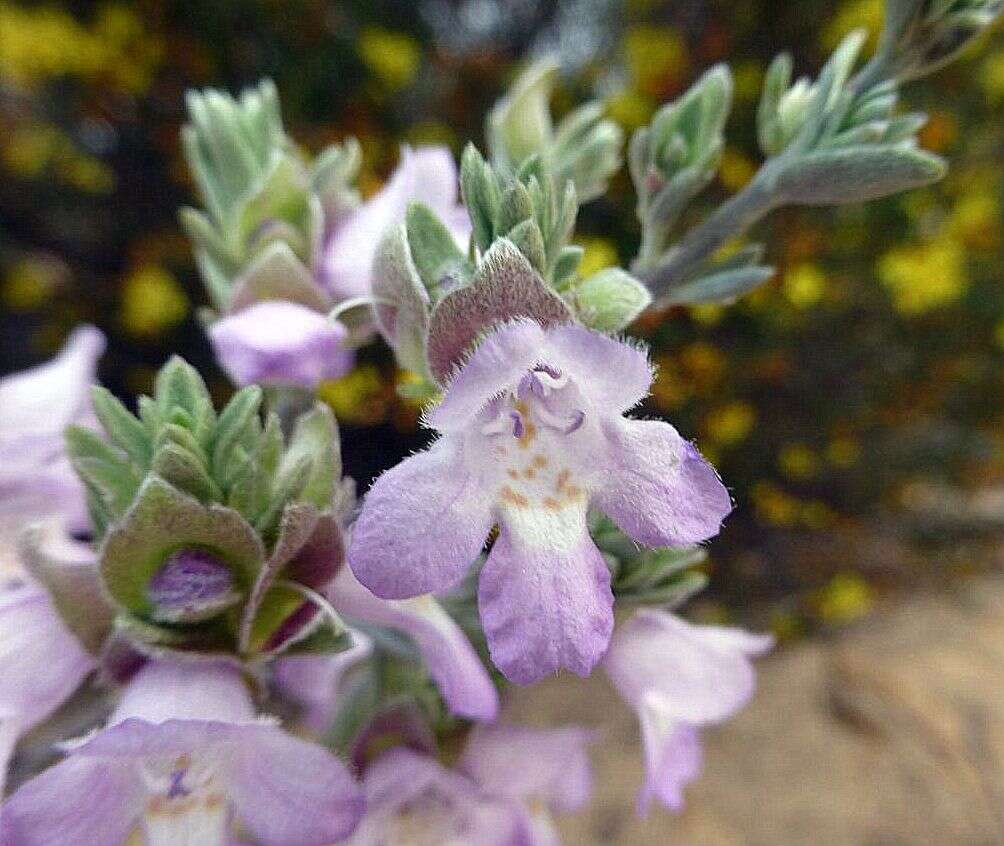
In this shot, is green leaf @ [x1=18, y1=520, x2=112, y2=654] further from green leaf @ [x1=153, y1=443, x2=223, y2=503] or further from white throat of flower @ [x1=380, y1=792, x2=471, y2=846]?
white throat of flower @ [x1=380, y1=792, x2=471, y2=846]

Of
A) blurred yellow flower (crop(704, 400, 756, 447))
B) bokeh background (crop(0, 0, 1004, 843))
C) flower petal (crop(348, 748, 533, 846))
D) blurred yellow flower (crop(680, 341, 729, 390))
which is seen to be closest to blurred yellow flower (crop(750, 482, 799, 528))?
bokeh background (crop(0, 0, 1004, 843))

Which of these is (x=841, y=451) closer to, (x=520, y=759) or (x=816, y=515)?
(x=816, y=515)

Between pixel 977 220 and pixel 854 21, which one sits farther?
pixel 977 220

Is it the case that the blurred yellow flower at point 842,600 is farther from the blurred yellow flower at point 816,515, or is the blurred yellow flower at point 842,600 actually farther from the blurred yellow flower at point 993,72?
the blurred yellow flower at point 993,72

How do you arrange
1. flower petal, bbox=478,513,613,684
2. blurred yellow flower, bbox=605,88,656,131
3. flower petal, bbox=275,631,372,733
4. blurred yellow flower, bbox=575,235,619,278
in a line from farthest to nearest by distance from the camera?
blurred yellow flower, bbox=605,88,656,131 < blurred yellow flower, bbox=575,235,619,278 < flower petal, bbox=275,631,372,733 < flower petal, bbox=478,513,613,684

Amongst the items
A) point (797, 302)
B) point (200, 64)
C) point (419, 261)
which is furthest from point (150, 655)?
point (200, 64)

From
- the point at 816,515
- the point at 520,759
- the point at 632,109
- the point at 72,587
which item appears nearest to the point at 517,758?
the point at 520,759
